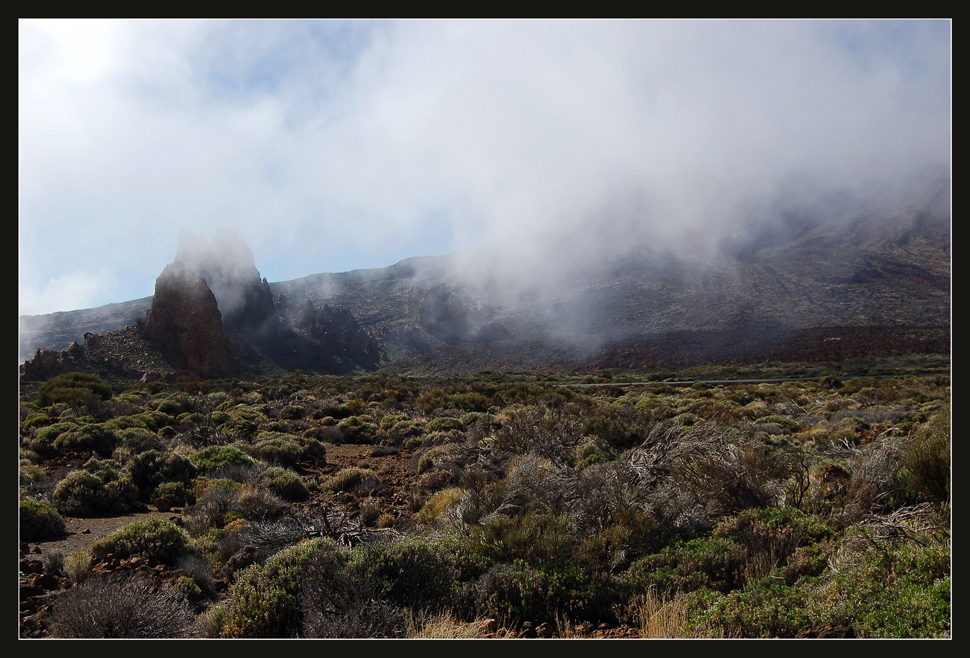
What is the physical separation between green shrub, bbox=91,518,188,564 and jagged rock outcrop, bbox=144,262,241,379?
48.9 meters

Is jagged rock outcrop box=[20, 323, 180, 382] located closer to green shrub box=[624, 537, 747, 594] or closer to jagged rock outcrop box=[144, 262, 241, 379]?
jagged rock outcrop box=[144, 262, 241, 379]

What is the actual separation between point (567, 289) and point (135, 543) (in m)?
90.3

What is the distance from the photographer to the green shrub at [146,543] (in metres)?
5.40

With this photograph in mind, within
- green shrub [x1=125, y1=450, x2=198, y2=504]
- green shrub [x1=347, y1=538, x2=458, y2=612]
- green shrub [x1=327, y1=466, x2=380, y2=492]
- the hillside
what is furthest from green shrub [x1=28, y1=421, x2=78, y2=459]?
the hillside

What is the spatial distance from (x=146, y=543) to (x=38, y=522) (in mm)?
2154

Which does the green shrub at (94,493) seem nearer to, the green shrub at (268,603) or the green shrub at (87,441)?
the green shrub at (87,441)

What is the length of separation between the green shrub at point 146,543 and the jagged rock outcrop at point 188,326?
48.9 meters

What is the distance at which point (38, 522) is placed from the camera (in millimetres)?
6406

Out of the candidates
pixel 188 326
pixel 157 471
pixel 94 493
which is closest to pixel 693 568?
pixel 94 493

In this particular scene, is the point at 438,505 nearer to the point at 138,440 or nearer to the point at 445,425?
the point at 445,425

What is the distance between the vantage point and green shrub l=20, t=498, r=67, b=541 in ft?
20.7

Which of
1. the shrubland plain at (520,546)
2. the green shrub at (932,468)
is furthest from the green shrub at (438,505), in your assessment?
the green shrub at (932,468)

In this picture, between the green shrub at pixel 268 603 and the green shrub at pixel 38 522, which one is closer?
the green shrub at pixel 268 603
